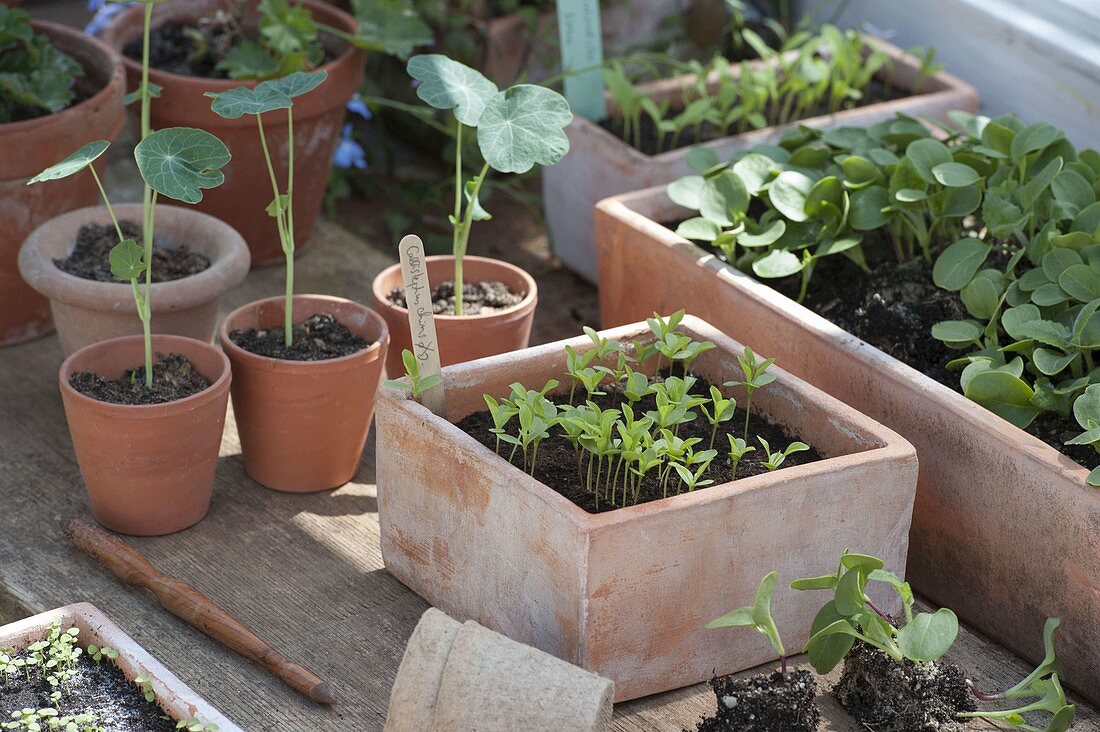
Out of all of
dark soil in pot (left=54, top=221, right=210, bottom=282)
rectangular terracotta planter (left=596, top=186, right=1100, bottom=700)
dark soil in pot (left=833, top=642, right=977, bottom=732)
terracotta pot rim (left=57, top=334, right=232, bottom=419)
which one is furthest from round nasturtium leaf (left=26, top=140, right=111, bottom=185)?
dark soil in pot (left=833, top=642, right=977, bottom=732)

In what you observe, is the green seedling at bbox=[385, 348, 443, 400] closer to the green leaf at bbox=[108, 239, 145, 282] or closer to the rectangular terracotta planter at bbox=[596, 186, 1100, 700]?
the green leaf at bbox=[108, 239, 145, 282]

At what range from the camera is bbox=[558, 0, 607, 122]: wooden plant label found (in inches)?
114

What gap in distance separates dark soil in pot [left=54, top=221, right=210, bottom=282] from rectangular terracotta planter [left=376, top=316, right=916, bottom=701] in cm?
69

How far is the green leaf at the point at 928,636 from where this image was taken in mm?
1628

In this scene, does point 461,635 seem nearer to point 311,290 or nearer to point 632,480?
point 632,480

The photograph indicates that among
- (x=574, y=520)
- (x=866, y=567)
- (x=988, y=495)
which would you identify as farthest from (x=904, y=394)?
(x=574, y=520)

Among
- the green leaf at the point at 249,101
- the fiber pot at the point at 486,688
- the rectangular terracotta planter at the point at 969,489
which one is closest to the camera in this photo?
the fiber pot at the point at 486,688

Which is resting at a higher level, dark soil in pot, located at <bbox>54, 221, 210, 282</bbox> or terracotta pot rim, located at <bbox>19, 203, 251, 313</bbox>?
terracotta pot rim, located at <bbox>19, 203, 251, 313</bbox>

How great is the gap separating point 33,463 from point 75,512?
18cm

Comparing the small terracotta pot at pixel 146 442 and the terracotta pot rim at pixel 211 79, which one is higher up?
the terracotta pot rim at pixel 211 79

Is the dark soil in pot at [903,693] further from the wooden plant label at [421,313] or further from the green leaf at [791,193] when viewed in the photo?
the green leaf at [791,193]

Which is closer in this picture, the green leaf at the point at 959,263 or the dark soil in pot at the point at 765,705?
the dark soil in pot at the point at 765,705

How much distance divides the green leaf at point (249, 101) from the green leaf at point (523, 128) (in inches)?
12.1

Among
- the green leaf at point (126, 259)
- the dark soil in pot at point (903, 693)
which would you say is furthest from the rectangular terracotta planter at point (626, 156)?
the dark soil in pot at point (903, 693)
